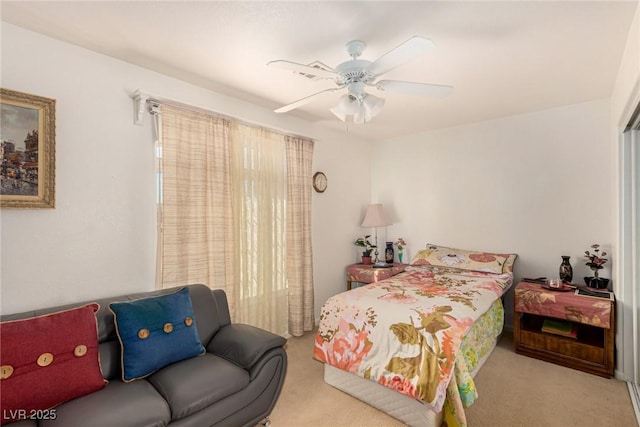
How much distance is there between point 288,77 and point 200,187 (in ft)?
3.90

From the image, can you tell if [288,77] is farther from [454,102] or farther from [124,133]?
[454,102]

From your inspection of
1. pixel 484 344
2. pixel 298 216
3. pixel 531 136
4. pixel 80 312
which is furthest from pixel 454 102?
pixel 80 312

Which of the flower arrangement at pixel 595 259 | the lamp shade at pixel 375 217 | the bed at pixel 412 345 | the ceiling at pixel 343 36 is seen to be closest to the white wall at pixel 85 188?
the ceiling at pixel 343 36

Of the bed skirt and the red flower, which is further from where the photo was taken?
the red flower

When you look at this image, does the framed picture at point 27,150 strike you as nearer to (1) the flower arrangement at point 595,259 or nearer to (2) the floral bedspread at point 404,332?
(2) the floral bedspread at point 404,332

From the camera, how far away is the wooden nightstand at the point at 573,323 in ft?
8.38

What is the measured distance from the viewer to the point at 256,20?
5.86 ft

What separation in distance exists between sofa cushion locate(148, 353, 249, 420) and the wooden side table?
226 cm

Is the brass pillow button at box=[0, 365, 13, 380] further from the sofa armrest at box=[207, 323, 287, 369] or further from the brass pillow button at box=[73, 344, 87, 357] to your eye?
the sofa armrest at box=[207, 323, 287, 369]

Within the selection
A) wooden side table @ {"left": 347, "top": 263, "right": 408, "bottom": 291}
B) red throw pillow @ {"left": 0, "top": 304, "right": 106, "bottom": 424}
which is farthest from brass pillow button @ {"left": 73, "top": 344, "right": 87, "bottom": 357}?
wooden side table @ {"left": 347, "top": 263, "right": 408, "bottom": 291}

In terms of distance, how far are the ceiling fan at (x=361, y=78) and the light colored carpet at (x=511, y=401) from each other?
6.77 ft

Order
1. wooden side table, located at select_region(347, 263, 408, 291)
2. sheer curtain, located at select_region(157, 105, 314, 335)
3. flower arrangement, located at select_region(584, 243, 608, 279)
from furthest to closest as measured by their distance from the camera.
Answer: wooden side table, located at select_region(347, 263, 408, 291) < flower arrangement, located at select_region(584, 243, 608, 279) < sheer curtain, located at select_region(157, 105, 314, 335)

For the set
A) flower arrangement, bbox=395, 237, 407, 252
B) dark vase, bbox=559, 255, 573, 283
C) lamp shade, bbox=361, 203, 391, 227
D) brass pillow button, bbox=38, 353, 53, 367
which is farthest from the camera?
Answer: flower arrangement, bbox=395, 237, 407, 252

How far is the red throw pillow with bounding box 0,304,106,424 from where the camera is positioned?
1.41m
